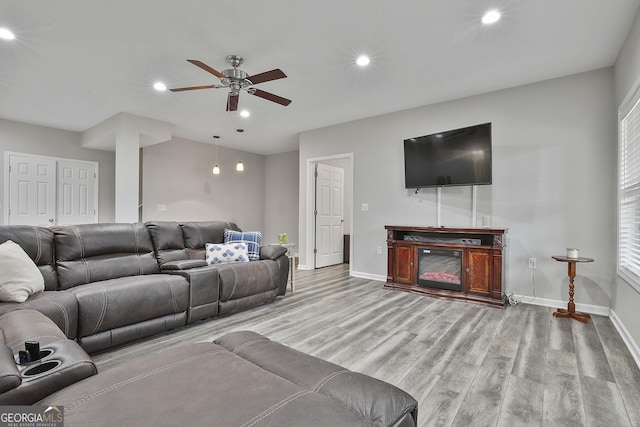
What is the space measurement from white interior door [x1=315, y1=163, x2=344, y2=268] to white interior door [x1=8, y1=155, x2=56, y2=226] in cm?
478

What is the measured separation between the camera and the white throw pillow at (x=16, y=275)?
2070 millimetres

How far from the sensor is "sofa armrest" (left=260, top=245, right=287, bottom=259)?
12.5 feet

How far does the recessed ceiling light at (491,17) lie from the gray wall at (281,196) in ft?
17.6

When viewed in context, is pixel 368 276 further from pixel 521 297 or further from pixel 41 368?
pixel 41 368

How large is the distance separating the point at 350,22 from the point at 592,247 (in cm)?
343

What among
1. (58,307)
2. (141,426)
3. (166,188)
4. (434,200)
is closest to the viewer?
(141,426)

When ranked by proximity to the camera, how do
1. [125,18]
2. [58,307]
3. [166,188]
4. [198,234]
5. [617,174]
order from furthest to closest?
[166,188] → [198,234] → [617,174] → [125,18] → [58,307]

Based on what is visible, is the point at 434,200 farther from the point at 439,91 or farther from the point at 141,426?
the point at 141,426

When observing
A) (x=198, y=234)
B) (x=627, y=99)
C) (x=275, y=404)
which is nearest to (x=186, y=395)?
(x=275, y=404)

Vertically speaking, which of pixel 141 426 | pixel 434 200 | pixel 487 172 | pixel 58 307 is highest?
pixel 487 172

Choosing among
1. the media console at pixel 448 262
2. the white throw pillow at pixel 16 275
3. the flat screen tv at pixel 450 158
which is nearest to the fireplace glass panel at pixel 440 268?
the media console at pixel 448 262

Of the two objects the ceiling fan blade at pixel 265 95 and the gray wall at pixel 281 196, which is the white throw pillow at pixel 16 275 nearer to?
the ceiling fan blade at pixel 265 95

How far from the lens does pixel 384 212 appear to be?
494 cm

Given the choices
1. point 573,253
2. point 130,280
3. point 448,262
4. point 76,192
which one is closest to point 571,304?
point 573,253
